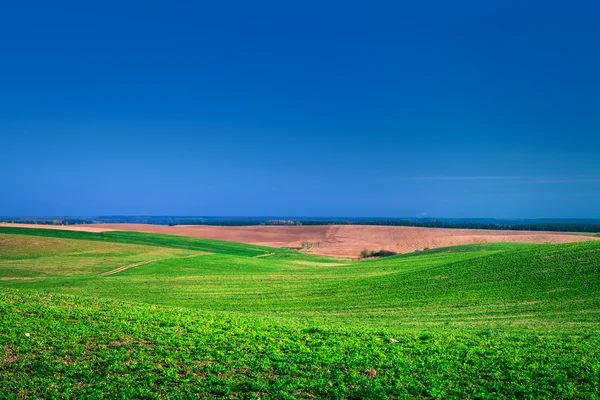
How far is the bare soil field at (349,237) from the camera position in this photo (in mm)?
96375

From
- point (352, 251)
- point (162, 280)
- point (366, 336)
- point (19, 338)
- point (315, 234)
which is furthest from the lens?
point (315, 234)

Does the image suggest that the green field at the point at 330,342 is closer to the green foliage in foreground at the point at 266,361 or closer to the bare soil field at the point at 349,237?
the green foliage in foreground at the point at 266,361

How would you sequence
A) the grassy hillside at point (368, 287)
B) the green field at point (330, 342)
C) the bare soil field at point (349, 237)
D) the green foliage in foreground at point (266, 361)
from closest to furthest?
the green foliage in foreground at point (266, 361) < the green field at point (330, 342) < the grassy hillside at point (368, 287) < the bare soil field at point (349, 237)

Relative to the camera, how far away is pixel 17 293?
22.8 metres

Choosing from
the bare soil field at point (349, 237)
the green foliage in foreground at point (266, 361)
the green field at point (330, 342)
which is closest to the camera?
the green foliage in foreground at point (266, 361)

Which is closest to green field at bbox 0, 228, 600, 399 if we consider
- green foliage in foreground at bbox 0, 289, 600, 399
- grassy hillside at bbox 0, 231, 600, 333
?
green foliage in foreground at bbox 0, 289, 600, 399

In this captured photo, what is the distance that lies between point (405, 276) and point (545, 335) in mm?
23286

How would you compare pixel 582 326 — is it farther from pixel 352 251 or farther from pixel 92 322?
pixel 352 251

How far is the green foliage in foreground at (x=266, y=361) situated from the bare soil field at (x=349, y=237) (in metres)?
74.2

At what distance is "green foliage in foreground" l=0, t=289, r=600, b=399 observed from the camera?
11.9m

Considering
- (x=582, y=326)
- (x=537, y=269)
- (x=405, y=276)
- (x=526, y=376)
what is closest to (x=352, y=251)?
(x=405, y=276)

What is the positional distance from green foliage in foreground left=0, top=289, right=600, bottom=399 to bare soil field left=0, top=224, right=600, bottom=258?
243ft

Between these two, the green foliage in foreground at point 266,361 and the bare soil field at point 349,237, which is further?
the bare soil field at point 349,237

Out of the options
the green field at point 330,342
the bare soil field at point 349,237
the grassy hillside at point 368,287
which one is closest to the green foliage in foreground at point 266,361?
the green field at point 330,342
